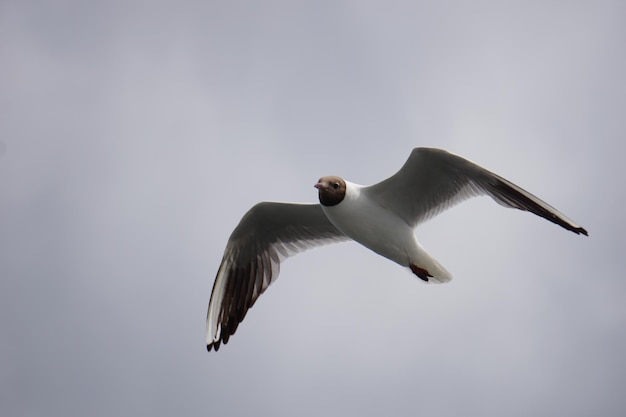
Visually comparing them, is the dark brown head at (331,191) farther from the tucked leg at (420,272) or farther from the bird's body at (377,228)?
the tucked leg at (420,272)

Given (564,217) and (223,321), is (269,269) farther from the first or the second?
(564,217)

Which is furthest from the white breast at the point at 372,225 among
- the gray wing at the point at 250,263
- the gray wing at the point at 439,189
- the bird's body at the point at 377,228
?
the gray wing at the point at 250,263

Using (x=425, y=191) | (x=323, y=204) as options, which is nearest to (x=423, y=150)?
(x=425, y=191)

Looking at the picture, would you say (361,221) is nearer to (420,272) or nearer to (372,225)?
(372,225)

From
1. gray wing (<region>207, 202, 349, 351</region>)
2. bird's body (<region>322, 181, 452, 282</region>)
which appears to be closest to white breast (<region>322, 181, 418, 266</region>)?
bird's body (<region>322, 181, 452, 282</region>)

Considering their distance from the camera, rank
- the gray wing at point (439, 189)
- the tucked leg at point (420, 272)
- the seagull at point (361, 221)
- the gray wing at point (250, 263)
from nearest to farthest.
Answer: the gray wing at point (439, 189) → the seagull at point (361, 221) → the tucked leg at point (420, 272) → the gray wing at point (250, 263)

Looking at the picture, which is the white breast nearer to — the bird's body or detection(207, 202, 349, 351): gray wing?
the bird's body

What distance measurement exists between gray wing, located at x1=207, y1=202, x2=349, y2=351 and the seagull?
0.01m

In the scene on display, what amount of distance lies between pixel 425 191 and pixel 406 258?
2.24 ft

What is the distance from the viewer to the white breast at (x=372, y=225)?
805 centimetres

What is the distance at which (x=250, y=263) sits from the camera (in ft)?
30.1

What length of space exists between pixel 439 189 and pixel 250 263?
7.60ft

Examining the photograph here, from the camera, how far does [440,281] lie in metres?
8.38

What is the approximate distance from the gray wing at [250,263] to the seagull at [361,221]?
1cm
